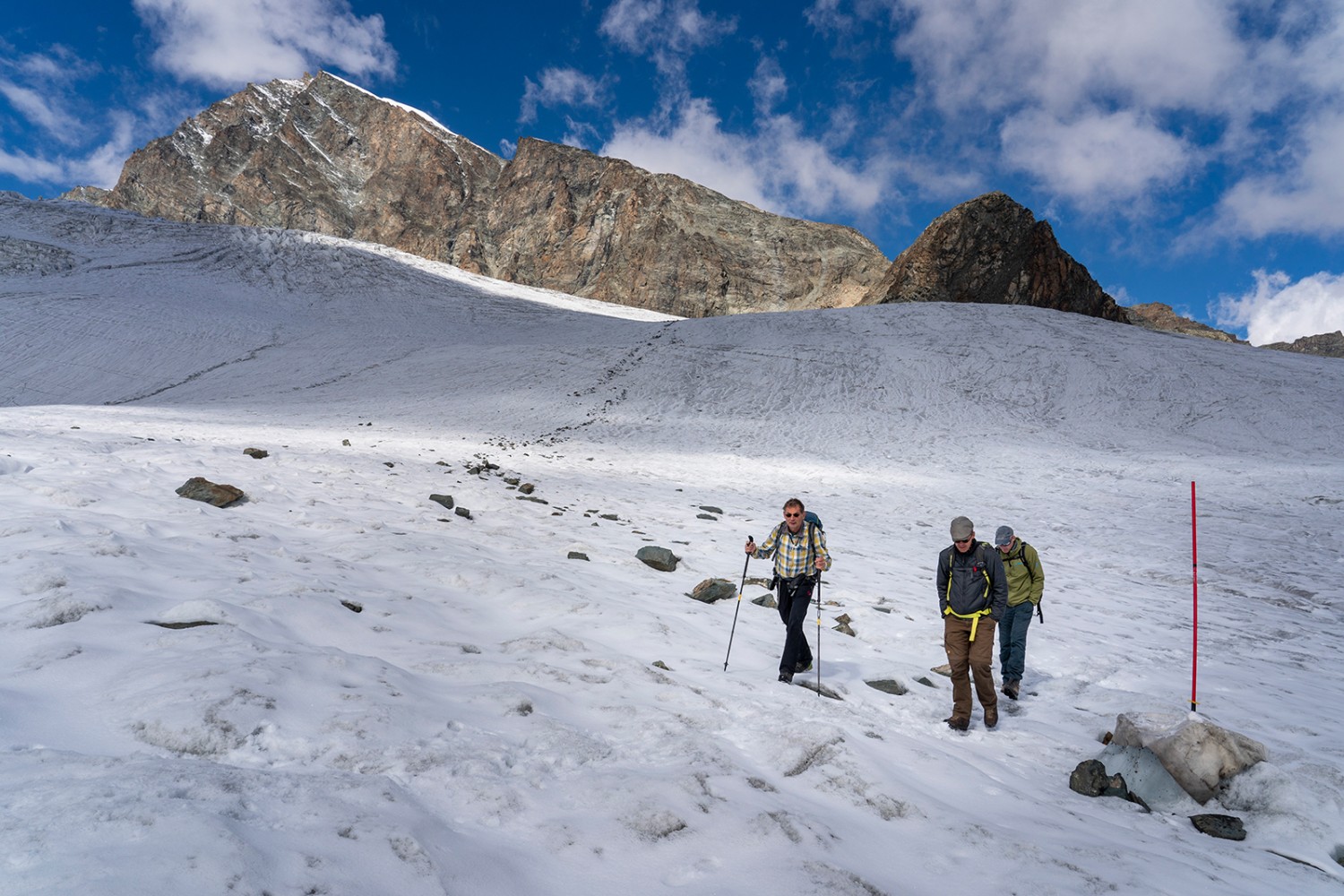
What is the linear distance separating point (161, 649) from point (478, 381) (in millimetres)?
30220

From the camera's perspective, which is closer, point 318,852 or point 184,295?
point 318,852

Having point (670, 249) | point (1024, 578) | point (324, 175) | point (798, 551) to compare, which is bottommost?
point (1024, 578)

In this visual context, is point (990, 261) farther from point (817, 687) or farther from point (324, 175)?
point (324, 175)

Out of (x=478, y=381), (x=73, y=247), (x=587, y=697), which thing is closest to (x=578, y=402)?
(x=478, y=381)

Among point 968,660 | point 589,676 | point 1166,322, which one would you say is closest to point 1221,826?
point 968,660

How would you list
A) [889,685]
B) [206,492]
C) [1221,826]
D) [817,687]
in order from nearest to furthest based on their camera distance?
[1221,826]
[817,687]
[889,685]
[206,492]

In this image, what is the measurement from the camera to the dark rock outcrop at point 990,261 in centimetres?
6619

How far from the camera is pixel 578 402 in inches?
1225

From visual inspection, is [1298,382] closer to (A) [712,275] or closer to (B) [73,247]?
(B) [73,247]

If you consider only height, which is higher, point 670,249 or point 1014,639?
point 670,249

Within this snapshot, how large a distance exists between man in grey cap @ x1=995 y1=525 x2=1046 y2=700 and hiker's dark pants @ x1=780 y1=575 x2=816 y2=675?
2341 mm

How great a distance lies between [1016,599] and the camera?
7.42 metres

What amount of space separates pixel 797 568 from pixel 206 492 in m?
8.04

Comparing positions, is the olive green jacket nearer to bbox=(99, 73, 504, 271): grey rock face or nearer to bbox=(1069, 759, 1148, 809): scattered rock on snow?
bbox=(1069, 759, 1148, 809): scattered rock on snow
